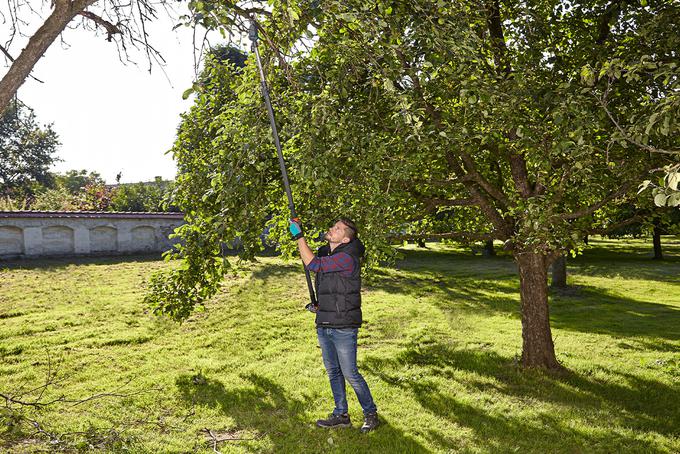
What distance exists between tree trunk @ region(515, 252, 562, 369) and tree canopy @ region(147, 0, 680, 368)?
1.4 inches

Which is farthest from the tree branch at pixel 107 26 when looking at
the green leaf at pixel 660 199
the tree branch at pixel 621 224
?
the tree branch at pixel 621 224

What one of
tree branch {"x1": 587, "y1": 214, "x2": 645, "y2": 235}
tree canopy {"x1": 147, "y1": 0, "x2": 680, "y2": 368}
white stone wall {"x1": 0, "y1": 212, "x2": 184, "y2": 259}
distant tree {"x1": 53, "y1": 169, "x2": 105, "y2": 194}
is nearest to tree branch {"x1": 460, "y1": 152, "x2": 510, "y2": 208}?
tree canopy {"x1": 147, "y1": 0, "x2": 680, "y2": 368}

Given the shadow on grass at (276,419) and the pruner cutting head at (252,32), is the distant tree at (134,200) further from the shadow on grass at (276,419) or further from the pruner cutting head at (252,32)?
the pruner cutting head at (252,32)

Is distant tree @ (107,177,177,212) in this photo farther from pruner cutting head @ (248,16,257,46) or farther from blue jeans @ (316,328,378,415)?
pruner cutting head @ (248,16,257,46)

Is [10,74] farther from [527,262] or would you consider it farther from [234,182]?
[527,262]

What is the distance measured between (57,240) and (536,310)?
24041 mm

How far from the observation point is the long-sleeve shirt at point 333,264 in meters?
5.92

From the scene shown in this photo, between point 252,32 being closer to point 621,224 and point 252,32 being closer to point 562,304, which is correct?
point 621,224

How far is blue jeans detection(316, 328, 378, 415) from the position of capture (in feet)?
19.9

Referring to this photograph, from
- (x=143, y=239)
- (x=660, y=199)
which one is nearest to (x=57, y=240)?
(x=143, y=239)

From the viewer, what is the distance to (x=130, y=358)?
1039 cm

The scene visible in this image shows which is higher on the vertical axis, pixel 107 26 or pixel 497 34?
pixel 497 34

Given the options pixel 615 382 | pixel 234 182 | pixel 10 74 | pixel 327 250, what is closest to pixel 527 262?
pixel 615 382

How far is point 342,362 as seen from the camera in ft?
20.2
